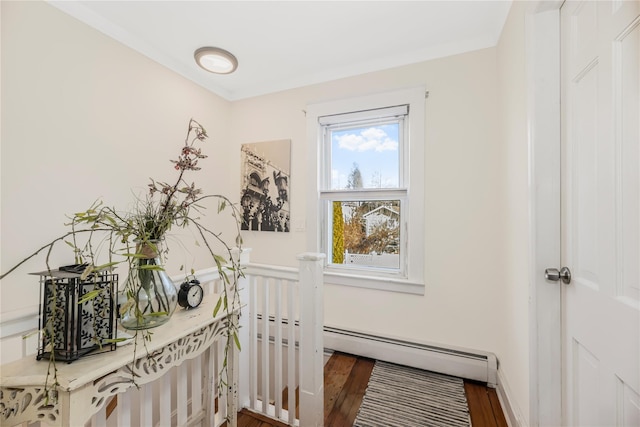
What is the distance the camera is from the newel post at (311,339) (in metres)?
1.42

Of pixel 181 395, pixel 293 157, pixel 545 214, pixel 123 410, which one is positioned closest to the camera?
pixel 123 410

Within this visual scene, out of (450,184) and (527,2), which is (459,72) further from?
(450,184)

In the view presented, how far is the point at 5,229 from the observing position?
4.39 ft

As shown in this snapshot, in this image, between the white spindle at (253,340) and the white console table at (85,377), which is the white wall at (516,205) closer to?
the white spindle at (253,340)

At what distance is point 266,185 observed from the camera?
8.48 feet

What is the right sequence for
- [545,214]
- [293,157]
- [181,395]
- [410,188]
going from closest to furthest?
[545,214] → [181,395] → [410,188] → [293,157]

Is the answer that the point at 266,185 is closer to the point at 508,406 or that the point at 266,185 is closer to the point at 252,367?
the point at 252,367

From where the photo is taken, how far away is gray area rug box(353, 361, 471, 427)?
1.50 metres

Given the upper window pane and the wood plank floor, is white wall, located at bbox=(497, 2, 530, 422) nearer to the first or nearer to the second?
the wood plank floor

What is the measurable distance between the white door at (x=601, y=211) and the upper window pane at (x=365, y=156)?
3.81 ft

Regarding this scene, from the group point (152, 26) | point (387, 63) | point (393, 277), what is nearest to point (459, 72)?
point (387, 63)

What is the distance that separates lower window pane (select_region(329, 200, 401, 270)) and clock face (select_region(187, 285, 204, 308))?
1357 mm

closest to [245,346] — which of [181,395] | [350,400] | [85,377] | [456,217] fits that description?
[181,395]

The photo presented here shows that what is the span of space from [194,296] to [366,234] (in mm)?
1487
